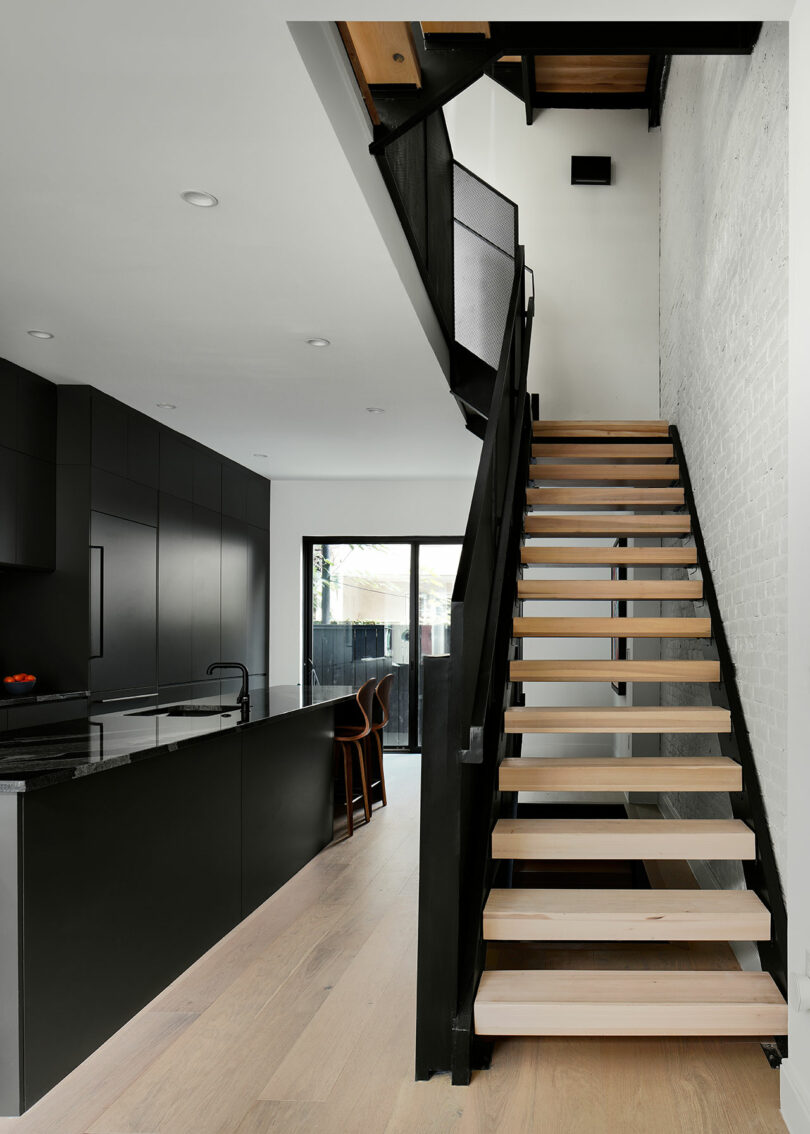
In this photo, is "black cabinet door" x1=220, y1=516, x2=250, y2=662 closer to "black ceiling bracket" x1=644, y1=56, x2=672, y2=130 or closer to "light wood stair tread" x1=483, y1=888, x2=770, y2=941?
"black ceiling bracket" x1=644, y1=56, x2=672, y2=130

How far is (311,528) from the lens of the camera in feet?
30.7

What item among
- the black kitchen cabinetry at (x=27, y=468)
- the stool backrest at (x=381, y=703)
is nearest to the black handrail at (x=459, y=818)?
the stool backrest at (x=381, y=703)

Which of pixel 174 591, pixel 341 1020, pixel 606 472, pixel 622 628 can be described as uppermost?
pixel 606 472

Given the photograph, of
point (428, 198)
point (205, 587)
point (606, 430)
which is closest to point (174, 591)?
point (205, 587)

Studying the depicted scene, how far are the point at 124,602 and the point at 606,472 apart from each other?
326 cm

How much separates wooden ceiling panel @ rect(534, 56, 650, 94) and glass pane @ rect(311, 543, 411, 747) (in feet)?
13.9

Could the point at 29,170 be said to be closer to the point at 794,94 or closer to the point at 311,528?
the point at 794,94

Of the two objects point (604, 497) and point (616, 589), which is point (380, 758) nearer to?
point (604, 497)

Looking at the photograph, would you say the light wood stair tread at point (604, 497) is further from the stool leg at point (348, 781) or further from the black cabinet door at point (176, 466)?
the black cabinet door at point (176, 466)

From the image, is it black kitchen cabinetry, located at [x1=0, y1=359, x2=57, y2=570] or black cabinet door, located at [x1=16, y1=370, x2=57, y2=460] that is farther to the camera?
black cabinet door, located at [x1=16, y1=370, x2=57, y2=460]

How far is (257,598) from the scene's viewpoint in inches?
353

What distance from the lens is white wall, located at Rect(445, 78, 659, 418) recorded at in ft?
24.1

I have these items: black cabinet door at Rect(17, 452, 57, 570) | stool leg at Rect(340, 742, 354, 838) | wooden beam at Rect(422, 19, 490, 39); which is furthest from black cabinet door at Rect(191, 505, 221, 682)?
wooden beam at Rect(422, 19, 490, 39)

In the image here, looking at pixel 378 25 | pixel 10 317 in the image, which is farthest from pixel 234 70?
pixel 10 317
